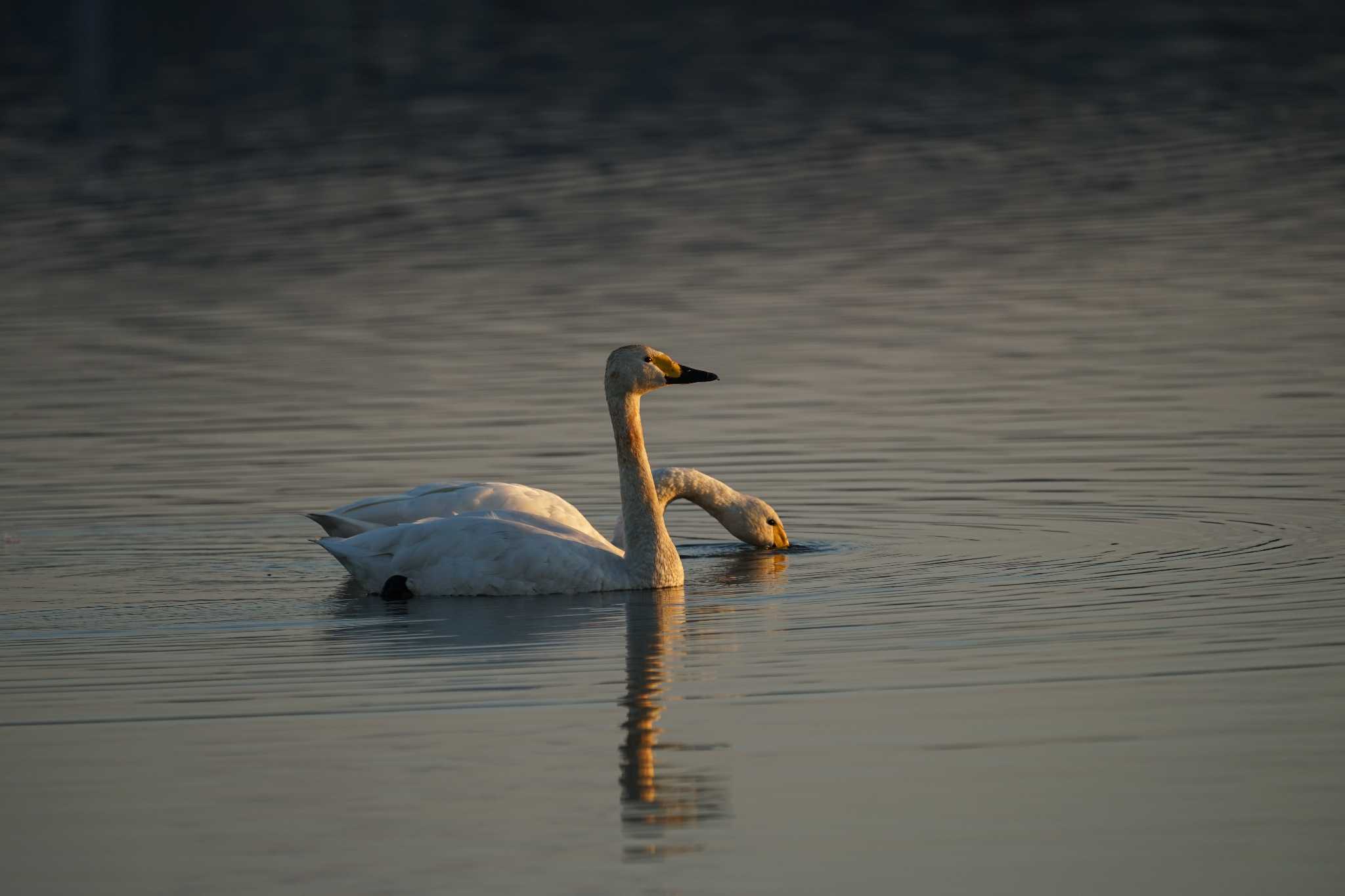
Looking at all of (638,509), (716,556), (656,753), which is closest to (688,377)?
(638,509)

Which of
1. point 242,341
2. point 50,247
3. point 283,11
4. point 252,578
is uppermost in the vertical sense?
point 283,11

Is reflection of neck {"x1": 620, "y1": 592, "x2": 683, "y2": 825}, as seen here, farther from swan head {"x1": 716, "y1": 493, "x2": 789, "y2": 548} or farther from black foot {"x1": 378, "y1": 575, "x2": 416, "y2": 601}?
swan head {"x1": 716, "y1": 493, "x2": 789, "y2": 548}

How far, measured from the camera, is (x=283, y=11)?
226 ft

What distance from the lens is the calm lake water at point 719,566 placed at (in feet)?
24.6

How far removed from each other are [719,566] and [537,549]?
1.91 m

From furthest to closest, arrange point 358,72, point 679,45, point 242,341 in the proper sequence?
point 679,45 → point 358,72 → point 242,341

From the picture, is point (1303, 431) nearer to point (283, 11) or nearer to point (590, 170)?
point (590, 170)

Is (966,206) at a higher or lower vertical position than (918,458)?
higher

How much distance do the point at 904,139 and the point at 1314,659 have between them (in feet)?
90.5

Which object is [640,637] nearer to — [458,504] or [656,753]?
[458,504]

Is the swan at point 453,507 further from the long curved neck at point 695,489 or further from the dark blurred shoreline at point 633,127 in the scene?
the dark blurred shoreline at point 633,127

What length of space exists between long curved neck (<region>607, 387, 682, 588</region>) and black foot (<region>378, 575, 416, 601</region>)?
111 cm

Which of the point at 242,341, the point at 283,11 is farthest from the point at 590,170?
the point at 283,11

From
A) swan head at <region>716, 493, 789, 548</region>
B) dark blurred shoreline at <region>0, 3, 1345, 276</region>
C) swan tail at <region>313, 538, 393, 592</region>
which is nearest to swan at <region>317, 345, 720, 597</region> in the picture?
swan tail at <region>313, 538, 393, 592</region>
